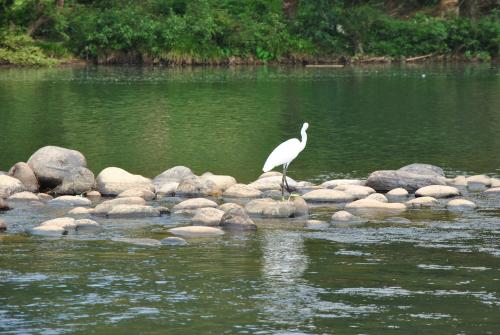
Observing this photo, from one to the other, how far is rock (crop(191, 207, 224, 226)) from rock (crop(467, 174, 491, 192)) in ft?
21.7

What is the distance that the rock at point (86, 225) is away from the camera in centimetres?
1975

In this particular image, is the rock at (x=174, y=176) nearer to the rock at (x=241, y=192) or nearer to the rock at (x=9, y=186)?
the rock at (x=241, y=192)

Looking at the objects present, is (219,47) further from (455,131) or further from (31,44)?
(455,131)

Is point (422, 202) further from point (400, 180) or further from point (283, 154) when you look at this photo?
point (283, 154)

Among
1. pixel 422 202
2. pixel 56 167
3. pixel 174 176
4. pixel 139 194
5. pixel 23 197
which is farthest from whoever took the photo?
pixel 174 176

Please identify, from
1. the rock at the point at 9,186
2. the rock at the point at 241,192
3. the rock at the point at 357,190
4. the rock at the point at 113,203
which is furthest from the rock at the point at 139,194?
the rock at the point at 357,190

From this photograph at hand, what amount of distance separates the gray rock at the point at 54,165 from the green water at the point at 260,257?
244 cm

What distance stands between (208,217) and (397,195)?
4.85 metres

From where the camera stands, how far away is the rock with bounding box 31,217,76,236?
19.3 metres

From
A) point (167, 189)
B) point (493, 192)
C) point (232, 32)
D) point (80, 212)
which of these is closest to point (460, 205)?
point (493, 192)

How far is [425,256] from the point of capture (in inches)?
695

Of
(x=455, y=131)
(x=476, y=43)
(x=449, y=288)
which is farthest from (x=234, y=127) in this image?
(x=476, y=43)

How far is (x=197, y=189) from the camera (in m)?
23.7

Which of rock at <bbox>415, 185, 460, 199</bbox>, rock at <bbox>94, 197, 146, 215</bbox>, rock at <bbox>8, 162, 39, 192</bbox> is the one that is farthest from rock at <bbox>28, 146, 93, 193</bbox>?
rock at <bbox>415, 185, 460, 199</bbox>
